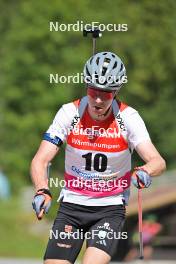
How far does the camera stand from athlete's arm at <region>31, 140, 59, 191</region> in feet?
20.7

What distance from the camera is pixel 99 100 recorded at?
20.9 feet

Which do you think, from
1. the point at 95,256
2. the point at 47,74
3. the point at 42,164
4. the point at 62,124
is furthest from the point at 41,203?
the point at 47,74

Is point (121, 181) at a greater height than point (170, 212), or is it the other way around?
point (121, 181)

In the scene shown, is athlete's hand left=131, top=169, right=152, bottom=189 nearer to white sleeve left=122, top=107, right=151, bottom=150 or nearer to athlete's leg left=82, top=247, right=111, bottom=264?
white sleeve left=122, top=107, right=151, bottom=150

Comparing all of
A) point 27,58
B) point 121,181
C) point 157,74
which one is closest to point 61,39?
point 27,58

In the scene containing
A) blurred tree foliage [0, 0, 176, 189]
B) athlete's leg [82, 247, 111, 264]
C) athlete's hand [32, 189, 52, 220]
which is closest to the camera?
athlete's hand [32, 189, 52, 220]

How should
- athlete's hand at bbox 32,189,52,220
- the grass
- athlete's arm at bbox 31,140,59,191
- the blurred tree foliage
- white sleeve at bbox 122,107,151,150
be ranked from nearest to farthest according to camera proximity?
1. athlete's hand at bbox 32,189,52,220
2. athlete's arm at bbox 31,140,59,191
3. white sleeve at bbox 122,107,151,150
4. the grass
5. the blurred tree foliage

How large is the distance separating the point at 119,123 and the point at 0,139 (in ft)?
126

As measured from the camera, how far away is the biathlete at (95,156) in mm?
6402

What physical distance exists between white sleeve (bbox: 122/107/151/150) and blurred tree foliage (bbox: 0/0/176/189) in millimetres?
32049

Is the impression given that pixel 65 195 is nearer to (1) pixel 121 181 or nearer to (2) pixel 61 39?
(1) pixel 121 181

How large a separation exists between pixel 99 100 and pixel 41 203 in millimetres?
891

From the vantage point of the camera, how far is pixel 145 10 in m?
27.2

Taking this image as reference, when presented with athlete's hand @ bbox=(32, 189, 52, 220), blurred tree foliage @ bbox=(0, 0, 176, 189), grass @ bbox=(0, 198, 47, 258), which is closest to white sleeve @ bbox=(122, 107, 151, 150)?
athlete's hand @ bbox=(32, 189, 52, 220)
